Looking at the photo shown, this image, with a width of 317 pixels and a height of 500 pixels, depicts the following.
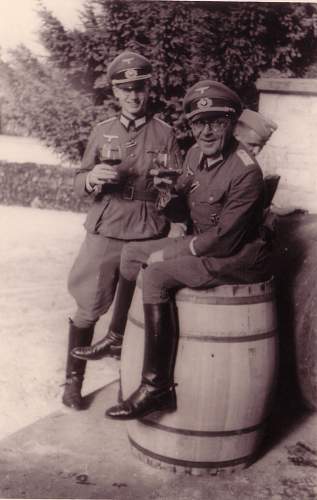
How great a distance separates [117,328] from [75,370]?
42 centimetres

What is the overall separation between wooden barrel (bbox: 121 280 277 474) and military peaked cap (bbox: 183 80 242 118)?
0.75 meters

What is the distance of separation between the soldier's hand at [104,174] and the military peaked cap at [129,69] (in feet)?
1.56

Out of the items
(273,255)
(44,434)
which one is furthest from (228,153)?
(44,434)

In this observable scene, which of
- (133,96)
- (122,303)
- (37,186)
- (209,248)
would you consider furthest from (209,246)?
(37,186)

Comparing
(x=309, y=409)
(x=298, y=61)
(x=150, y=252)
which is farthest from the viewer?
(x=298, y=61)

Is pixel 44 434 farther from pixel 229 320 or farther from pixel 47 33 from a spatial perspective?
pixel 47 33

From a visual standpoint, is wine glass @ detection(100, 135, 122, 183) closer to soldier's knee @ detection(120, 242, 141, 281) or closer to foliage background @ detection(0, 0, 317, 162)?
soldier's knee @ detection(120, 242, 141, 281)

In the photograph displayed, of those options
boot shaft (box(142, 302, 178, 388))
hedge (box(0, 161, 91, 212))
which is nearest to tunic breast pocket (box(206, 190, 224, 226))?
boot shaft (box(142, 302, 178, 388))

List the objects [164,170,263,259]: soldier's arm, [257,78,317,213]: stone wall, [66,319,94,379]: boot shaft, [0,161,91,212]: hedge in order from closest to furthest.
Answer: [164,170,263,259]: soldier's arm < [66,319,94,379]: boot shaft < [257,78,317,213]: stone wall < [0,161,91,212]: hedge

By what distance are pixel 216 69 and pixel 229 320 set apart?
4.29 m

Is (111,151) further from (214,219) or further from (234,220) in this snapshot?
(234,220)

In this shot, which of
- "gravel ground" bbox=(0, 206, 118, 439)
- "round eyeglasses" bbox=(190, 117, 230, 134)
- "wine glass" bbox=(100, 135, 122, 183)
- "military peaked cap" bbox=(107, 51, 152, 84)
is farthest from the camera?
"gravel ground" bbox=(0, 206, 118, 439)

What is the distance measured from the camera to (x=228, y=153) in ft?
9.26

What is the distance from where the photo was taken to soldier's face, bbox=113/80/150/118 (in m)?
3.31
